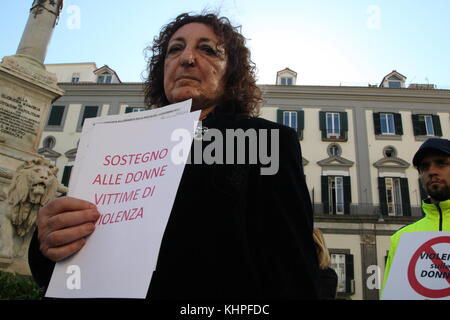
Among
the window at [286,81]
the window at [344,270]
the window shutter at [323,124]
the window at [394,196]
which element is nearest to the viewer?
the window at [344,270]

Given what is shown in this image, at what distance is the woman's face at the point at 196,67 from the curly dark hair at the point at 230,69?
0.07m

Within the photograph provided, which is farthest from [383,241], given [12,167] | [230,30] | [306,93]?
[230,30]

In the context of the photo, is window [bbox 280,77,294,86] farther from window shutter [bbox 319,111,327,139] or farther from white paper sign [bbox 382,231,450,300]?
white paper sign [bbox 382,231,450,300]

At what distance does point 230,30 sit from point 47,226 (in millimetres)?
1532

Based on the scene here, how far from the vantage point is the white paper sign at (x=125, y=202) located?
1013 millimetres

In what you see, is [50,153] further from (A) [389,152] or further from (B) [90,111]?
(A) [389,152]

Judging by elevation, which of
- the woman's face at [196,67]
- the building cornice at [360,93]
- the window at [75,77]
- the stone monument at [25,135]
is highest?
the window at [75,77]

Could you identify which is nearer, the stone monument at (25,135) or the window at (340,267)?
the stone monument at (25,135)

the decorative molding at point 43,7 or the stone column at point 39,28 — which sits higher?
the decorative molding at point 43,7

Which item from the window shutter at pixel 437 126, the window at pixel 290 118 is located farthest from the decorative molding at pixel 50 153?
the window shutter at pixel 437 126

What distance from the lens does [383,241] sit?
72.1 feet

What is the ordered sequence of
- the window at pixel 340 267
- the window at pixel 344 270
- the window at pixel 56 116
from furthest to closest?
1. the window at pixel 56 116
2. the window at pixel 340 267
3. the window at pixel 344 270

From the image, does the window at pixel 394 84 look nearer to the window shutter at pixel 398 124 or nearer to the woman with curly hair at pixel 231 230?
the window shutter at pixel 398 124

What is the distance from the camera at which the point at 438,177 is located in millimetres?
3055
